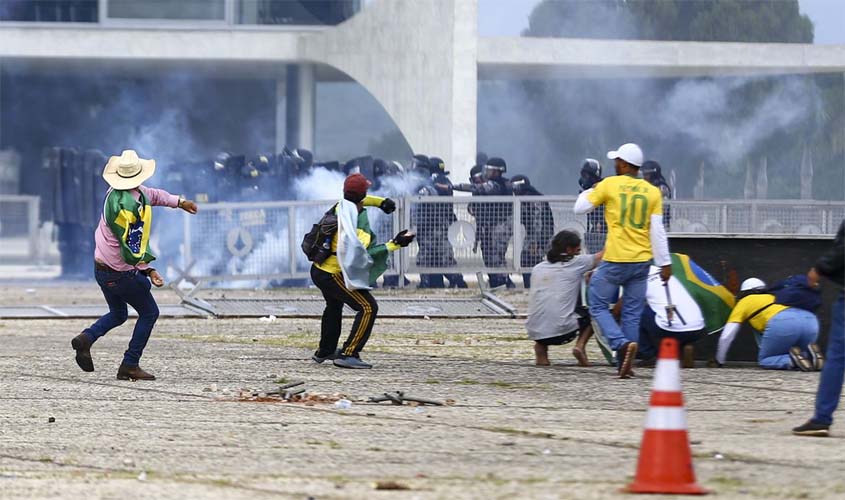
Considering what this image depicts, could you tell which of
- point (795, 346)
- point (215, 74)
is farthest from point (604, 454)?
point (215, 74)

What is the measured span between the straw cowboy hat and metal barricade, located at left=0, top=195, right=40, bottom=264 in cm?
2065

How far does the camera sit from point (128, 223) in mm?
10523

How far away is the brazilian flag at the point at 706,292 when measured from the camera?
1173 cm

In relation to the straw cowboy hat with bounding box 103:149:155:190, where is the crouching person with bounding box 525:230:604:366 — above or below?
below

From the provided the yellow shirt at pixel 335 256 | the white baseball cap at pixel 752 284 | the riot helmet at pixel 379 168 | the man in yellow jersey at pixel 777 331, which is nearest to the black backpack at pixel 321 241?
the yellow shirt at pixel 335 256

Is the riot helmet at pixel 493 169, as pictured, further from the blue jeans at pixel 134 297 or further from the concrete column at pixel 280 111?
the concrete column at pixel 280 111

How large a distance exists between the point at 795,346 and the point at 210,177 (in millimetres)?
14944

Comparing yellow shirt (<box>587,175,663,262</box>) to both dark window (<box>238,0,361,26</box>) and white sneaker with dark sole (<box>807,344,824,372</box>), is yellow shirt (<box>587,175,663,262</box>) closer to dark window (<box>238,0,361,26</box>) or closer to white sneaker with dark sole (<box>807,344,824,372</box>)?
white sneaker with dark sole (<box>807,344,824,372</box>)

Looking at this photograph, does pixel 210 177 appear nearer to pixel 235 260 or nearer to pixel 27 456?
pixel 235 260

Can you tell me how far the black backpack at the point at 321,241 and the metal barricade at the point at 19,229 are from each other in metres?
20.0

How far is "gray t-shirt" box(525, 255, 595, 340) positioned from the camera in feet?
38.7

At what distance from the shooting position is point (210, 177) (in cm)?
2492

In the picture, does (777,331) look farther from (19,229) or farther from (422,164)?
(19,229)

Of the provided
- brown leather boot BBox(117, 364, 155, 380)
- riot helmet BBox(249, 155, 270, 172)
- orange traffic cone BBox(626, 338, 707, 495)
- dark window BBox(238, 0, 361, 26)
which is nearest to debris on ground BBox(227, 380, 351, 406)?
brown leather boot BBox(117, 364, 155, 380)
